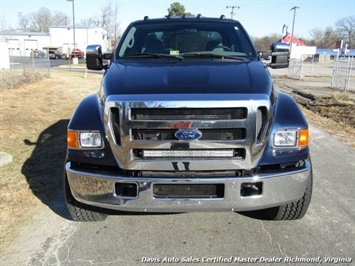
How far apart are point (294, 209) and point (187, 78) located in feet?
5.45

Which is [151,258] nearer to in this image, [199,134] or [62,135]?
[199,134]

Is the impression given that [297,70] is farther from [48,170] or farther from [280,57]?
[48,170]

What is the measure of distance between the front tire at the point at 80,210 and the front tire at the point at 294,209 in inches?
70.0

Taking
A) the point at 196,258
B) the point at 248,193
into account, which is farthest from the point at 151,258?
the point at 248,193

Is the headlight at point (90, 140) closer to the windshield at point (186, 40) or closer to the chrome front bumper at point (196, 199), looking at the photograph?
the chrome front bumper at point (196, 199)

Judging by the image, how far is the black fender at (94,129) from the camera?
297 cm

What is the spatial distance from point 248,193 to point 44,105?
29.0 ft

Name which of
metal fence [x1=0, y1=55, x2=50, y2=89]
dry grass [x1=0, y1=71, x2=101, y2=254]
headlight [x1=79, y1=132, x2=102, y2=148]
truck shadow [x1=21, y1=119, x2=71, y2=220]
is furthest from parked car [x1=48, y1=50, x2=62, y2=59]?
headlight [x1=79, y1=132, x2=102, y2=148]

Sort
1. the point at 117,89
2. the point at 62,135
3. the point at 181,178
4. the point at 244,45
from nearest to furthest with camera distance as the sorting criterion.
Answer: the point at 181,178
the point at 117,89
the point at 244,45
the point at 62,135

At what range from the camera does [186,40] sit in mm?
4430

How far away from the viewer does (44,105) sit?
33.9ft

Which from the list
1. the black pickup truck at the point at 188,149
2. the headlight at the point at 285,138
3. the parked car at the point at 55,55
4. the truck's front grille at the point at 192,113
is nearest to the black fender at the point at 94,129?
the black pickup truck at the point at 188,149

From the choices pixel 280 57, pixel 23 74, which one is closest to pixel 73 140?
pixel 280 57

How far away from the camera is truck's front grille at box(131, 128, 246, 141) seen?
291 cm
